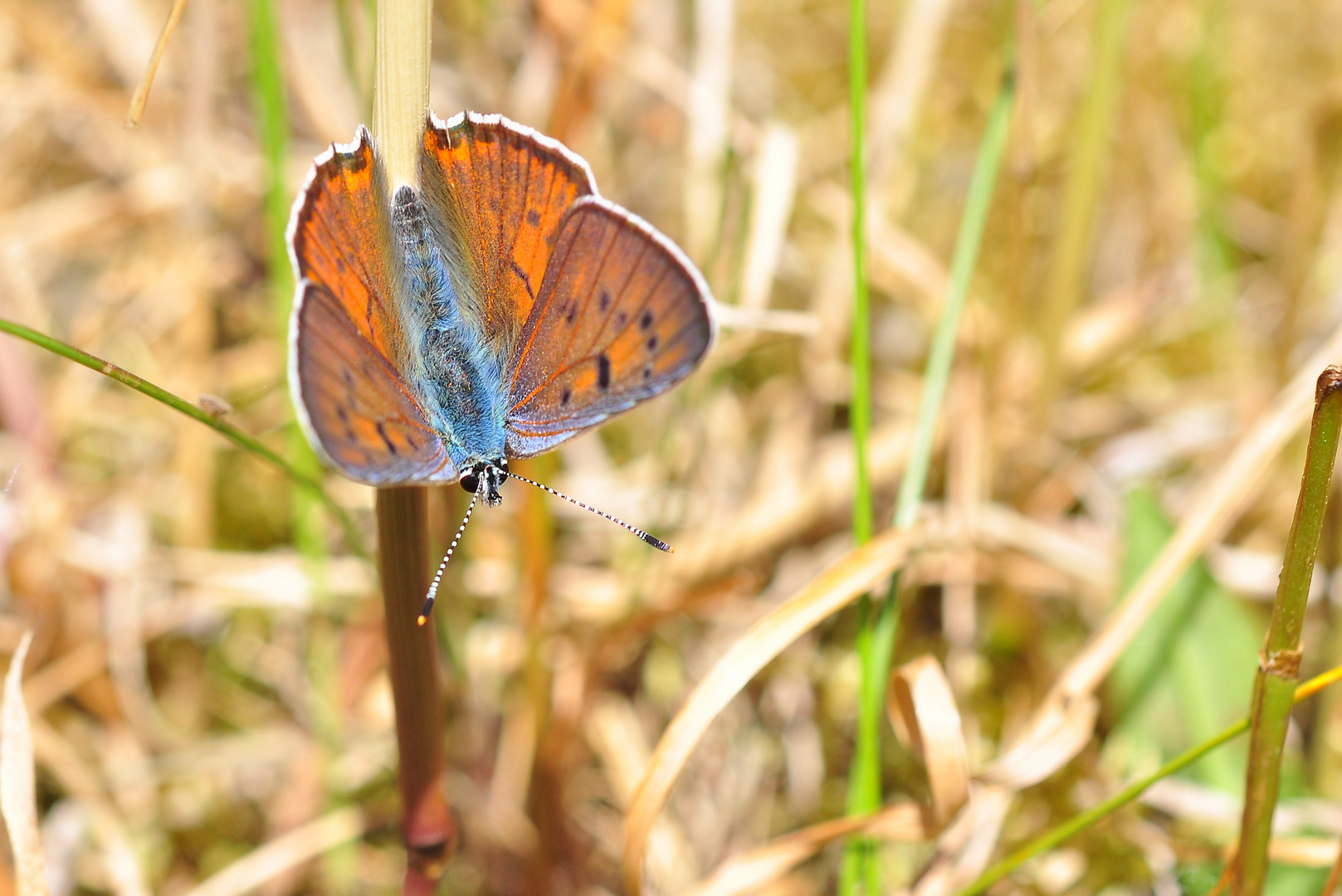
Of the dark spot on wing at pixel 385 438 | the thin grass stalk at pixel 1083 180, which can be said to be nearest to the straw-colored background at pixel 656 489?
the thin grass stalk at pixel 1083 180

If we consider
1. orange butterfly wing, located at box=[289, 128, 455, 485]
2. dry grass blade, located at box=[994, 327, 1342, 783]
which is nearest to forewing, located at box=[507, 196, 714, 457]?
orange butterfly wing, located at box=[289, 128, 455, 485]

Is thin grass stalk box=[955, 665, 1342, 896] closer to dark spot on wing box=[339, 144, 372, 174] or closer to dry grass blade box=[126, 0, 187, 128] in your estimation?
dark spot on wing box=[339, 144, 372, 174]

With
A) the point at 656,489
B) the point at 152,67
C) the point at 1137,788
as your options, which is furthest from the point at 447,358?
the point at 1137,788

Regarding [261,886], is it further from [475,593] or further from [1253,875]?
[1253,875]

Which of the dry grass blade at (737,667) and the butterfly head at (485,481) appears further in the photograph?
the butterfly head at (485,481)

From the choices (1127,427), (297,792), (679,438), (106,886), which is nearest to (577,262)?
(679,438)

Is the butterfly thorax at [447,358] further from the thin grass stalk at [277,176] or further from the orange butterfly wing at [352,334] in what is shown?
the thin grass stalk at [277,176]
